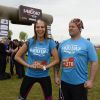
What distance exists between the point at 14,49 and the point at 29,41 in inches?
348

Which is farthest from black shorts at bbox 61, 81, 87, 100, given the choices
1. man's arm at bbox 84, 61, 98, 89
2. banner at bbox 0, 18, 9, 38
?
banner at bbox 0, 18, 9, 38

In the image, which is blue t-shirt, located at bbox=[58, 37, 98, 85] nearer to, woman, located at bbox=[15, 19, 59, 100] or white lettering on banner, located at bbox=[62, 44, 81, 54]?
white lettering on banner, located at bbox=[62, 44, 81, 54]

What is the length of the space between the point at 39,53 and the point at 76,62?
31.7 inches

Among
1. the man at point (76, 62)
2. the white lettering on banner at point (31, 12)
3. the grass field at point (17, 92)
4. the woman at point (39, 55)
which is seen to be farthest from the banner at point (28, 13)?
the man at point (76, 62)

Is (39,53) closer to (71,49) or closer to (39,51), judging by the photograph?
(39,51)

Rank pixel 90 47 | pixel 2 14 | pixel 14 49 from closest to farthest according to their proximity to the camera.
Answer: pixel 90 47, pixel 14 49, pixel 2 14

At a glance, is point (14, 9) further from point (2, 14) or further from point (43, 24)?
point (43, 24)

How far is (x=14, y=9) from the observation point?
20250mm

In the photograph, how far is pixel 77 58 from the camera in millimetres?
5188

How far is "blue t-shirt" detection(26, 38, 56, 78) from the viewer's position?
228 inches

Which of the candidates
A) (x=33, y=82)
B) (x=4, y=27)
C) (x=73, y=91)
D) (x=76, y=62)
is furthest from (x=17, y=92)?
(x=4, y=27)

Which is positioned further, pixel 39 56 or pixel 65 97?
pixel 39 56

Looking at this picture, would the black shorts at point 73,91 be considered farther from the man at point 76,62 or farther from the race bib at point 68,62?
the race bib at point 68,62

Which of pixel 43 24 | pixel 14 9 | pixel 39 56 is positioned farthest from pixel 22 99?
pixel 14 9
